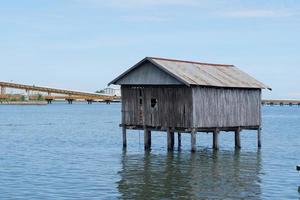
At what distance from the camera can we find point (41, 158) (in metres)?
43.3

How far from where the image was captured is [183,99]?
4294 cm

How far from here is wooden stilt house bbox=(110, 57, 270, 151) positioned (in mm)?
42938

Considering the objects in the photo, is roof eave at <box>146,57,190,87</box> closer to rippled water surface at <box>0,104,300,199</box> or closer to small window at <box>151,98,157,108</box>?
small window at <box>151,98,157,108</box>

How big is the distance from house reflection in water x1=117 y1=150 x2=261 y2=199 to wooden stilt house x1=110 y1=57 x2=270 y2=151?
203cm

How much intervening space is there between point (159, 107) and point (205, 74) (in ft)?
15.3

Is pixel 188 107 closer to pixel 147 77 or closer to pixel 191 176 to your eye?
pixel 147 77

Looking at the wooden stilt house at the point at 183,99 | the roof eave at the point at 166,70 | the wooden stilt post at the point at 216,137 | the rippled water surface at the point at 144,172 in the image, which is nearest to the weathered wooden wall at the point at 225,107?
the wooden stilt house at the point at 183,99

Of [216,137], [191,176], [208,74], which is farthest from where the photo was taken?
[208,74]

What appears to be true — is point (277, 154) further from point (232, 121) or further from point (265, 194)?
point (265, 194)

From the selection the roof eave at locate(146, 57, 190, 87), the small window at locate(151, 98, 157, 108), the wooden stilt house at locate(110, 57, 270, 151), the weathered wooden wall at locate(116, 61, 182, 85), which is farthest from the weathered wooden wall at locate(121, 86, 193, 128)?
the roof eave at locate(146, 57, 190, 87)

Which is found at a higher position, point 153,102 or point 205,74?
point 205,74

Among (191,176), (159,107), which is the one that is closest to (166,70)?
(159,107)

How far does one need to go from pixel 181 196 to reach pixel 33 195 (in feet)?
21.5

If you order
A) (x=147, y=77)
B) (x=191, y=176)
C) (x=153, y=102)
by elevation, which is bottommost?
(x=191, y=176)
